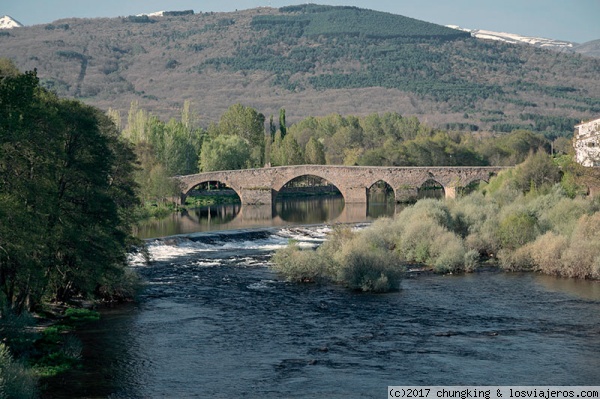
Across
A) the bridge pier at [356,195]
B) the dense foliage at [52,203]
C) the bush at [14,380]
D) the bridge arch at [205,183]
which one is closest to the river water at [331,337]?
the bush at [14,380]

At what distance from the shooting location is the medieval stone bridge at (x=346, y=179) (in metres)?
106

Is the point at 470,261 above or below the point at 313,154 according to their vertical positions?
below

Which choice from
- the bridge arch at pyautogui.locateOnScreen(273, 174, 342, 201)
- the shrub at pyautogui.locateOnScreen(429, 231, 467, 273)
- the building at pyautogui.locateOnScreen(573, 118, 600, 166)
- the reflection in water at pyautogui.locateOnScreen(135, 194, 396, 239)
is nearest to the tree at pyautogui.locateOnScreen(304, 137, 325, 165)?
the bridge arch at pyautogui.locateOnScreen(273, 174, 342, 201)

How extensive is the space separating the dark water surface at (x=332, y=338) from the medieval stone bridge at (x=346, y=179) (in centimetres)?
5392

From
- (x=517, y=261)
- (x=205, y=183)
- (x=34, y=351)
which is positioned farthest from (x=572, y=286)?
(x=205, y=183)

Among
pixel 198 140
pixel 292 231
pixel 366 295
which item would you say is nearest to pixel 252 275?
pixel 366 295

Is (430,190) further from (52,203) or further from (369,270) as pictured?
(52,203)

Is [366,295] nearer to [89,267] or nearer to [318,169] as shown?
[89,267]

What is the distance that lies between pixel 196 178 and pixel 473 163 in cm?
4300

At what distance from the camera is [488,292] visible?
46594 mm

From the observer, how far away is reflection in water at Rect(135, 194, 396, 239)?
267 feet

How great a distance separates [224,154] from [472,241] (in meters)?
68.4

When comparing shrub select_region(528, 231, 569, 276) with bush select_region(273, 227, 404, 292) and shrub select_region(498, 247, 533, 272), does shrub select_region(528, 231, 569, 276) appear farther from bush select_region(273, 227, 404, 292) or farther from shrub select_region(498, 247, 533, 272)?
bush select_region(273, 227, 404, 292)

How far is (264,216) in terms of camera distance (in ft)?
310
